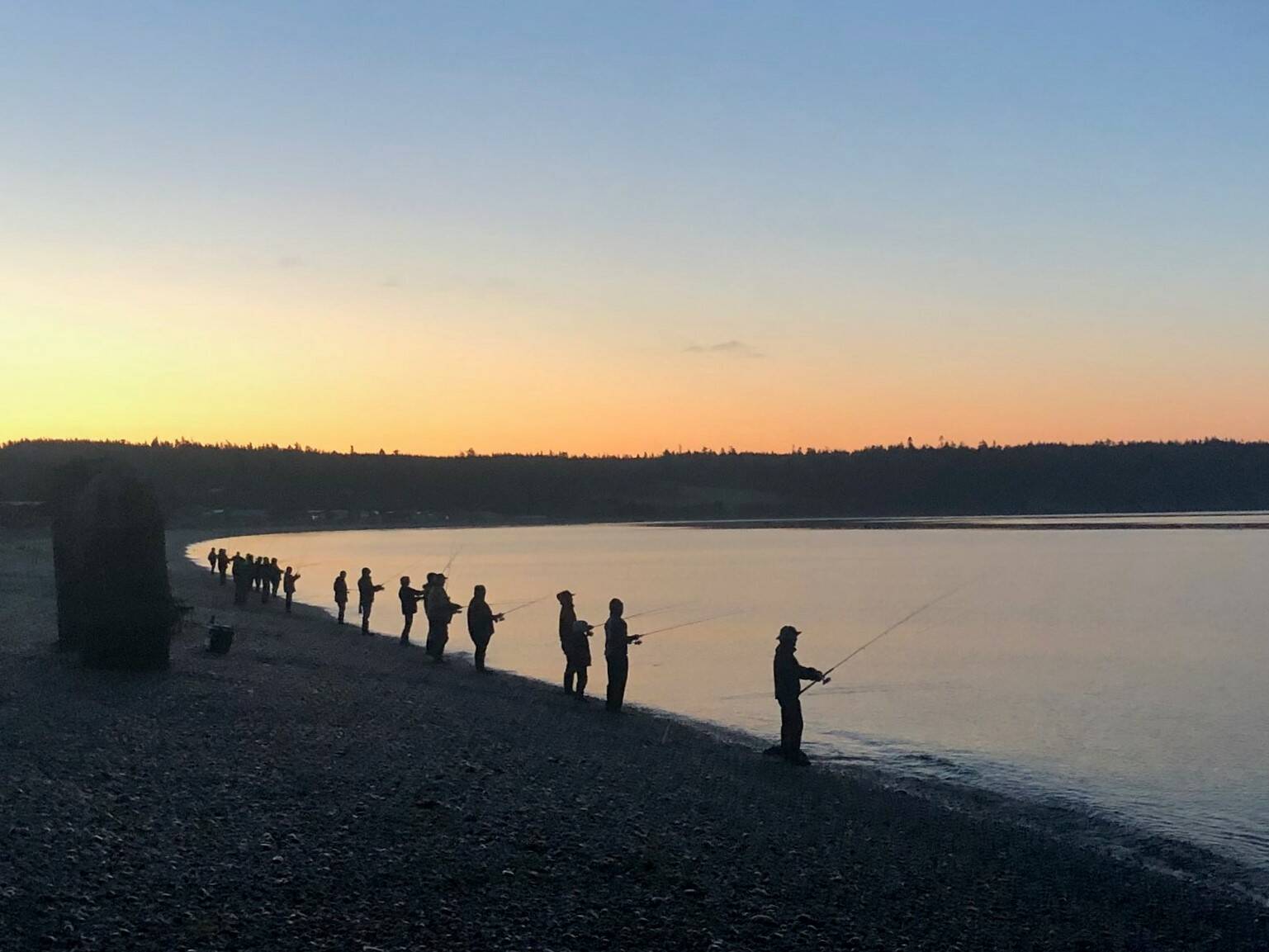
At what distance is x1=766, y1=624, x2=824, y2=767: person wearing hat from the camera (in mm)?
13250

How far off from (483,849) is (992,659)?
2119cm

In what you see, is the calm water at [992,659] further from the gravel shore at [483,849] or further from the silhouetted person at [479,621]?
the gravel shore at [483,849]

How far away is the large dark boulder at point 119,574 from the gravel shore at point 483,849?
1279 millimetres

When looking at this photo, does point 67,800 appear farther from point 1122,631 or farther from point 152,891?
point 1122,631

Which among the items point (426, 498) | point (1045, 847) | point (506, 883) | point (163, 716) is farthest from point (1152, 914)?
point (426, 498)

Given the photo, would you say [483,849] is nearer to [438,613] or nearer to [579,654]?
[579,654]

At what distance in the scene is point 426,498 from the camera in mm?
190625

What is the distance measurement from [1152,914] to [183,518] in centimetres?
14059

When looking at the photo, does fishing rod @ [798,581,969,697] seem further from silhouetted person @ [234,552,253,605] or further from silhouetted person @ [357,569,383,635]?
silhouetted person @ [234,552,253,605]

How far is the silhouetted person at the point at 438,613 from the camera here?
21.3 m

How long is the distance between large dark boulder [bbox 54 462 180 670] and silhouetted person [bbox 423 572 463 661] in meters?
5.24

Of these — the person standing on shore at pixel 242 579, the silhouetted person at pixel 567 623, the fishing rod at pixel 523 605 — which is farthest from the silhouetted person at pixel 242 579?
the silhouetted person at pixel 567 623

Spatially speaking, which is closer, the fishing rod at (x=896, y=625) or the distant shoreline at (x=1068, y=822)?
the distant shoreline at (x=1068, y=822)

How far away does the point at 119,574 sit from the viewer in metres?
16.4
